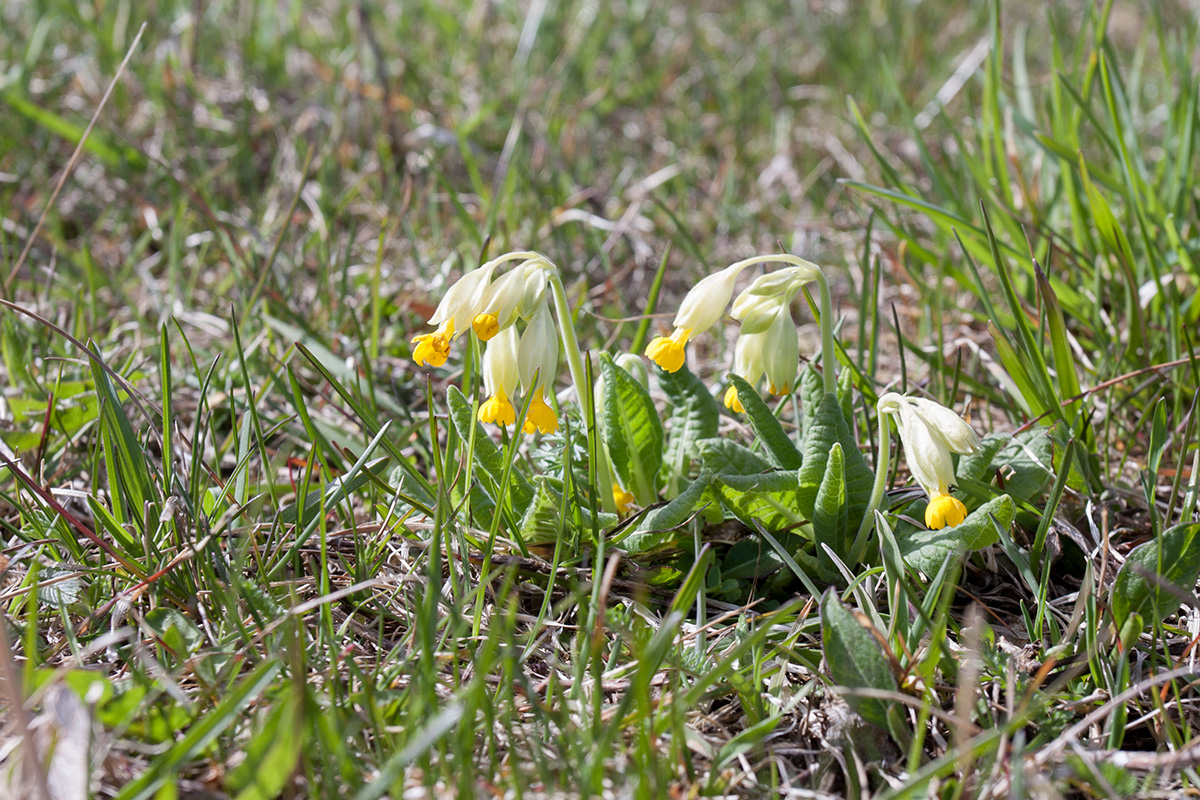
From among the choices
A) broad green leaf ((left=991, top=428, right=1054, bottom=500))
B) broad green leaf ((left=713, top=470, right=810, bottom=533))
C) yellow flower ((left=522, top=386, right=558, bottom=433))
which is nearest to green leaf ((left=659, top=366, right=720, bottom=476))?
broad green leaf ((left=713, top=470, right=810, bottom=533))

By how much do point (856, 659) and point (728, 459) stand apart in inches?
21.2

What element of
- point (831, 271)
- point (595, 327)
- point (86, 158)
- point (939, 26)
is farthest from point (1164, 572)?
point (939, 26)

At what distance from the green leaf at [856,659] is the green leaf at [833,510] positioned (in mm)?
248

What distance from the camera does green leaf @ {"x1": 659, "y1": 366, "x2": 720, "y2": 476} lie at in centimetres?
217

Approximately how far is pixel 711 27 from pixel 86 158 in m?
3.78

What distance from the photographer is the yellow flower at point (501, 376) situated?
1894mm

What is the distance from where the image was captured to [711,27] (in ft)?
20.0

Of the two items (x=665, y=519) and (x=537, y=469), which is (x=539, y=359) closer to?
(x=665, y=519)

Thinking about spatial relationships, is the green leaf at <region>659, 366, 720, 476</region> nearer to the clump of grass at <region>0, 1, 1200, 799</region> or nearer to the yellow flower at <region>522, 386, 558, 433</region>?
the clump of grass at <region>0, 1, 1200, 799</region>

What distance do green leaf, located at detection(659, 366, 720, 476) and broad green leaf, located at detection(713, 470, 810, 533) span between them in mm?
255

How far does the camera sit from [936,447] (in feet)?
5.72

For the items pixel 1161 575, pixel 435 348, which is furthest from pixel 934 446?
pixel 435 348

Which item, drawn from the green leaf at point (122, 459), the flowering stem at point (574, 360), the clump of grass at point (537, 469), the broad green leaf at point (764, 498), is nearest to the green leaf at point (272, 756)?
the clump of grass at point (537, 469)

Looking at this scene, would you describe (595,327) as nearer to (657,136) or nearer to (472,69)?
(657,136)
